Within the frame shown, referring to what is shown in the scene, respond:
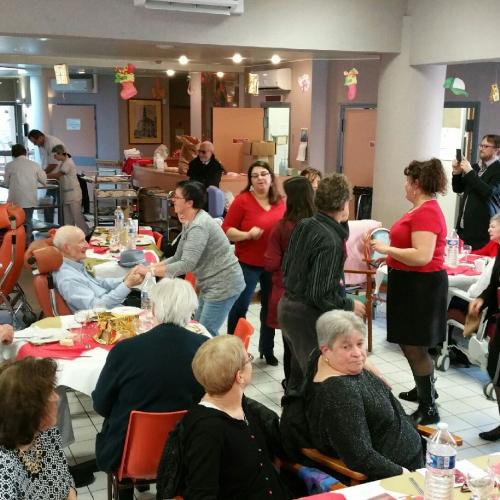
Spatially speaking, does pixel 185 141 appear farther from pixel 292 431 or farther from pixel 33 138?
pixel 292 431

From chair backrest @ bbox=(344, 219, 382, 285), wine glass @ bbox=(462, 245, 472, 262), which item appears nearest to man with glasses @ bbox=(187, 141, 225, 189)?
chair backrest @ bbox=(344, 219, 382, 285)

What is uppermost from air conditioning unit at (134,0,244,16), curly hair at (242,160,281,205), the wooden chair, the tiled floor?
air conditioning unit at (134,0,244,16)

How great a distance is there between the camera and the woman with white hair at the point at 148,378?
8.30 feet

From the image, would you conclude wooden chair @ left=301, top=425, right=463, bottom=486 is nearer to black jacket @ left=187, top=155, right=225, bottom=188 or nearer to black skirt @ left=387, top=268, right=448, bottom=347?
black skirt @ left=387, top=268, right=448, bottom=347

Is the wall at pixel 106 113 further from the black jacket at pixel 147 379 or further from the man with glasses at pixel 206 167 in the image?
the black jacket at pixel 147 379

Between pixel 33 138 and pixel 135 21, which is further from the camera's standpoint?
pixel 33 138

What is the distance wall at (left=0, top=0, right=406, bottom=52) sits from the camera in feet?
17.3

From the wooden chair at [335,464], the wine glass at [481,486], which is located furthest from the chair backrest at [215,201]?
the wine glass at [481,486]

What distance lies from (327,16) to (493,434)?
4.04 m

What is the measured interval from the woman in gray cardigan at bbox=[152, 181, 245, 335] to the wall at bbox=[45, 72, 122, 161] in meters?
13.0

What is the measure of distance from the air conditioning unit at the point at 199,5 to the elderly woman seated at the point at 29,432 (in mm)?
4048

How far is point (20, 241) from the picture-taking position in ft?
19.3

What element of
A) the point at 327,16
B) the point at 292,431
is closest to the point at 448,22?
the point at 327,16

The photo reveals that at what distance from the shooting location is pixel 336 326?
2662 mm
